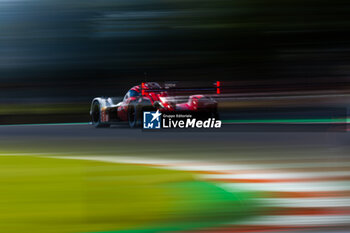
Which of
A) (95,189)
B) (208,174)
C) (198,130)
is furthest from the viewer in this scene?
(198,130)

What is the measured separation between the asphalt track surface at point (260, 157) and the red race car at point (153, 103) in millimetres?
497

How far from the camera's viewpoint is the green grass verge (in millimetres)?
3439

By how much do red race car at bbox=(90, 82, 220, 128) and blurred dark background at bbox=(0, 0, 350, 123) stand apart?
1292 millimetres

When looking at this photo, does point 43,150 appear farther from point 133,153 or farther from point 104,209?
point 104,209

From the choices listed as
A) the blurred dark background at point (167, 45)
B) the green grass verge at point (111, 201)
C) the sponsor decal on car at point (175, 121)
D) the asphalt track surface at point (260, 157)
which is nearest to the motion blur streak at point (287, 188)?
the asphalt track surface at point (260, 157)

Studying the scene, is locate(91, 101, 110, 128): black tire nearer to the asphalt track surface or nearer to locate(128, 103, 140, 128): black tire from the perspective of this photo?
locate(128, 103, 140, 128): black tire

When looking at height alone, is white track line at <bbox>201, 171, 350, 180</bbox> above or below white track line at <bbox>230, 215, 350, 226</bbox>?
below

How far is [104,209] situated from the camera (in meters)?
3.90

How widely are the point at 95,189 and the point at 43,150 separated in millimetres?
3830

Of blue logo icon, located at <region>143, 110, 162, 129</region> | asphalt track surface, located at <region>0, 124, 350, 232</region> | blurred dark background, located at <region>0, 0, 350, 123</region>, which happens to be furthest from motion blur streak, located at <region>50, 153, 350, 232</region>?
blurred dark background, located at <region>0, 0, 350, 123</region>

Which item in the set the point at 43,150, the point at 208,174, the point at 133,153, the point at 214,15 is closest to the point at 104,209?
the point at 208,174

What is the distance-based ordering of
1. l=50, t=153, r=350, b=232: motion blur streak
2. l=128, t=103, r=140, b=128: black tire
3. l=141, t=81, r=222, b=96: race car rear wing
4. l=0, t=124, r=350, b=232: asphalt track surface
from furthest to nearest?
l=128, t=103, r=140, b=128: black tire, l=141, t=81, r=222, b=96: race car rear wing, l=0, t=124, r=350, b=232: asphalt track surface, l=50, t=153, r=350, b=232: motion blur streak

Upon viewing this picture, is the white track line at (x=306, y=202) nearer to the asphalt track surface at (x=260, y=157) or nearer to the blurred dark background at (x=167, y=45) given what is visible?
the asphalt track surface at (x=260, y=157)

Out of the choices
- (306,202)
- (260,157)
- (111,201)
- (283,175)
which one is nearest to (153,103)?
(260,157)
